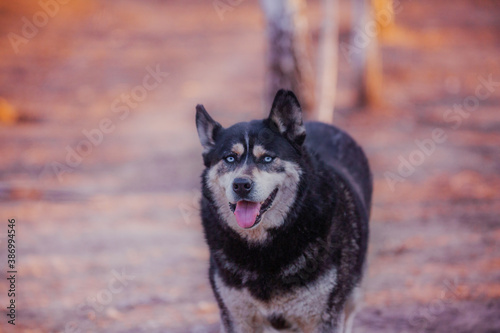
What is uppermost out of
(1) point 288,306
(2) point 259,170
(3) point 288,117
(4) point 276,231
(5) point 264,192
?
(3) point 288,117

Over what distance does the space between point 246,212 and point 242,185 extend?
0.73 feet

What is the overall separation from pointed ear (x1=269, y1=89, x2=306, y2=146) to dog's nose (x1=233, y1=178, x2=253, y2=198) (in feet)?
1.89

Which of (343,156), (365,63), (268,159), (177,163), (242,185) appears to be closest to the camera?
(242,185)

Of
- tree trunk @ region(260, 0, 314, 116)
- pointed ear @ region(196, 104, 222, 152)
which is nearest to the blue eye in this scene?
pointed ear @ region(196, 104, 222, 152)

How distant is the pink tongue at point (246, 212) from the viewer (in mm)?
3795

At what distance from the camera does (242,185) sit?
3721 mm

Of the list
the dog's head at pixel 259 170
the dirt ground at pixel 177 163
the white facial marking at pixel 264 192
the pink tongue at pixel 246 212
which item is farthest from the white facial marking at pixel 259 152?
the dirt ground at pixel 177 163

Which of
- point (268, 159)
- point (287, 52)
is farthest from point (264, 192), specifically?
point (287, 52)

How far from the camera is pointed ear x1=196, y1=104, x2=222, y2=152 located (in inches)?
169

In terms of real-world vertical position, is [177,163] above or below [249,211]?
below

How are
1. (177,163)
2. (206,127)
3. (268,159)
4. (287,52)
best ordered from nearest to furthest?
(268,159), (206,127), (287,52), (177,163)

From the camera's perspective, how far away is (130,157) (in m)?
12.5

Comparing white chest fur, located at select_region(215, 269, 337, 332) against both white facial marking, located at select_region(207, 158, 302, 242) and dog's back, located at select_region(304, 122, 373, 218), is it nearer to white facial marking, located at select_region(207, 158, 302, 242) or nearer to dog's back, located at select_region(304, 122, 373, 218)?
white facial marking, located at select_region(207, 158, 302, 242)

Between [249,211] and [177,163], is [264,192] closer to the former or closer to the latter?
[249,211]
